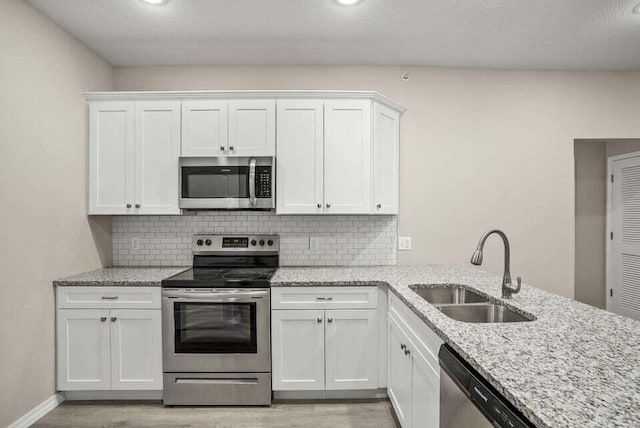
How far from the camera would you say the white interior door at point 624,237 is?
12.5 feet

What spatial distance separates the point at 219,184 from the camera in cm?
298

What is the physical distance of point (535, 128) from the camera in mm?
3404

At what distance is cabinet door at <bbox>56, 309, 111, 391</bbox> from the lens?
2.63 m

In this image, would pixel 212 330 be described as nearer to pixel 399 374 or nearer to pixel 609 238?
pixel 399 374

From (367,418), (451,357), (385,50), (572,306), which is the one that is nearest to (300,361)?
(367,418)

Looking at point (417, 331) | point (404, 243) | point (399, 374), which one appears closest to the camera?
point (417, 331)

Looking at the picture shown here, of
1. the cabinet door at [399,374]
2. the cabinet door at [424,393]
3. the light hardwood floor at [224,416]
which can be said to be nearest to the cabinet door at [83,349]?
the light hardwood floor at [224,416]

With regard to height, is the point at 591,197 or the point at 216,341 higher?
the point at 591,197

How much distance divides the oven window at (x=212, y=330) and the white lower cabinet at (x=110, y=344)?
0.57 feet

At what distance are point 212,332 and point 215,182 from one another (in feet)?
3.82

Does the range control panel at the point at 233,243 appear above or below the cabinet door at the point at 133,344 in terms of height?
above

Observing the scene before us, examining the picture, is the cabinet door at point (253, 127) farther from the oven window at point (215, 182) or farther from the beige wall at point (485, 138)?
the beige wall at point (485, 138)

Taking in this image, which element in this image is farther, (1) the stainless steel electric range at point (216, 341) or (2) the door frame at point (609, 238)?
(2) the door frame at point (609, 238)

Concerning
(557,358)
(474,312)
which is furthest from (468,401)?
(474,312)
